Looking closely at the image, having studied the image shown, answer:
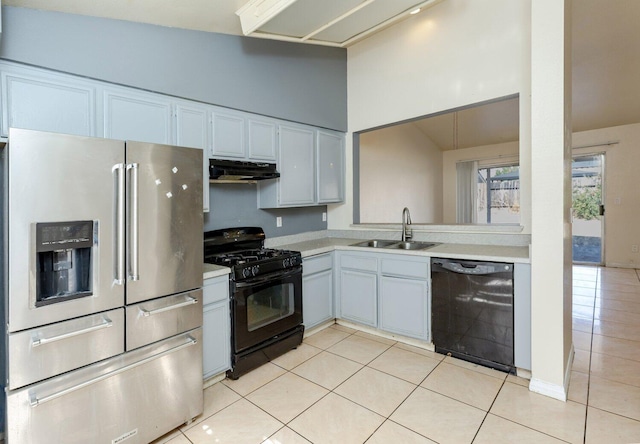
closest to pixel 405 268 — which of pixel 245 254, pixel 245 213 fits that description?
pixel 245 254

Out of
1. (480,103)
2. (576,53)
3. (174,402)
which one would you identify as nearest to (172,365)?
(174,402)

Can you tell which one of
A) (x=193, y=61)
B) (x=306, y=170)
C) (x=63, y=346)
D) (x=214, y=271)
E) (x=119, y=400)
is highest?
(x=193, y=61)

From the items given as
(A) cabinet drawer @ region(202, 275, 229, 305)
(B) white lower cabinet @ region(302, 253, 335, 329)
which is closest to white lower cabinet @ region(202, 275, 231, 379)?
(A) cabinet drawer @ region(202, 275, 229, 305)

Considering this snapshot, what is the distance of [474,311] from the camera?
2553 millimetres

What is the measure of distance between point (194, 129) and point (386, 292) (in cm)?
217

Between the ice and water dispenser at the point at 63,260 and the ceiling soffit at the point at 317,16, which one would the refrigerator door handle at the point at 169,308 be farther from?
the ceiling soffit at the point at 317,16

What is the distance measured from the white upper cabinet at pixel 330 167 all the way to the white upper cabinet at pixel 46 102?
7.03 feet

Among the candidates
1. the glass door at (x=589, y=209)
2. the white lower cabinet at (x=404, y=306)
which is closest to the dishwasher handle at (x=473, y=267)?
the white lower cabinet at (x=404, y=306)

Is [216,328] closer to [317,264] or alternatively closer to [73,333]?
[73,333]

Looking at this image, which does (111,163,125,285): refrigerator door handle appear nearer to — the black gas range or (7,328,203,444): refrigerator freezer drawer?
(7,328,203,444): refrigerator freezer drawer

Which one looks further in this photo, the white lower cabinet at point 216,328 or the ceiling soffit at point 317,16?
the ceiling soffit at point 317,16

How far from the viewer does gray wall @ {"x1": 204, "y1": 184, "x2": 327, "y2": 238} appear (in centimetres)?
293

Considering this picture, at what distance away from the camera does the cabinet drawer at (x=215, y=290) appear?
88.2 inches

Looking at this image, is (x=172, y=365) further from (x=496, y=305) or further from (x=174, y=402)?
(x=496, y=305)
